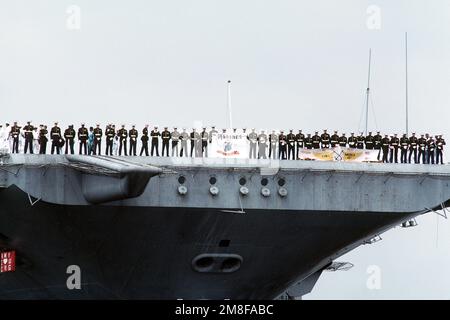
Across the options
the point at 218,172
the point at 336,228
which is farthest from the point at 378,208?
the point at 218,172

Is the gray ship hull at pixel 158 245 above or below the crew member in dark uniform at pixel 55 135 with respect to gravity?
below

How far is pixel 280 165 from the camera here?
3631cm

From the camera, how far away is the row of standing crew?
3816 cm

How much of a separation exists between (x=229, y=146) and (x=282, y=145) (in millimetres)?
2238

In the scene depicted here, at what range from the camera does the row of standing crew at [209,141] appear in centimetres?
3816

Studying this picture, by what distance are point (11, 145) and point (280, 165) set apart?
8.28 meters

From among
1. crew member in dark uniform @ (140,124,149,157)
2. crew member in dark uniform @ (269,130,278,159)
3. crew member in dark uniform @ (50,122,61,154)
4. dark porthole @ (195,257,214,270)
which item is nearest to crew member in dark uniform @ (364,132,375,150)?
crew member in dark uniform @ (269,130,278,159)

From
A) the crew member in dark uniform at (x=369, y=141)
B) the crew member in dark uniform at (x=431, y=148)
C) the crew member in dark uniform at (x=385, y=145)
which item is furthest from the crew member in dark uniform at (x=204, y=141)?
the crew member in dark uniform at (x=431, y=148)

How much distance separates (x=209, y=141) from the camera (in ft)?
125

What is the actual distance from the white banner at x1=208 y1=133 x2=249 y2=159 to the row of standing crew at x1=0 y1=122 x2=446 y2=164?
19 cm

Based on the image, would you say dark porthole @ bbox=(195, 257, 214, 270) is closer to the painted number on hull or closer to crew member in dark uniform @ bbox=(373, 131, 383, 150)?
the painted number on hull

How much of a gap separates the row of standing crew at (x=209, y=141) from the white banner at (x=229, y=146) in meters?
0.19

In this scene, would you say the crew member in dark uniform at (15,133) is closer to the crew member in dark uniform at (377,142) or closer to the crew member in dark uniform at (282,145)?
the crew member in dark uniform at (282,145)
